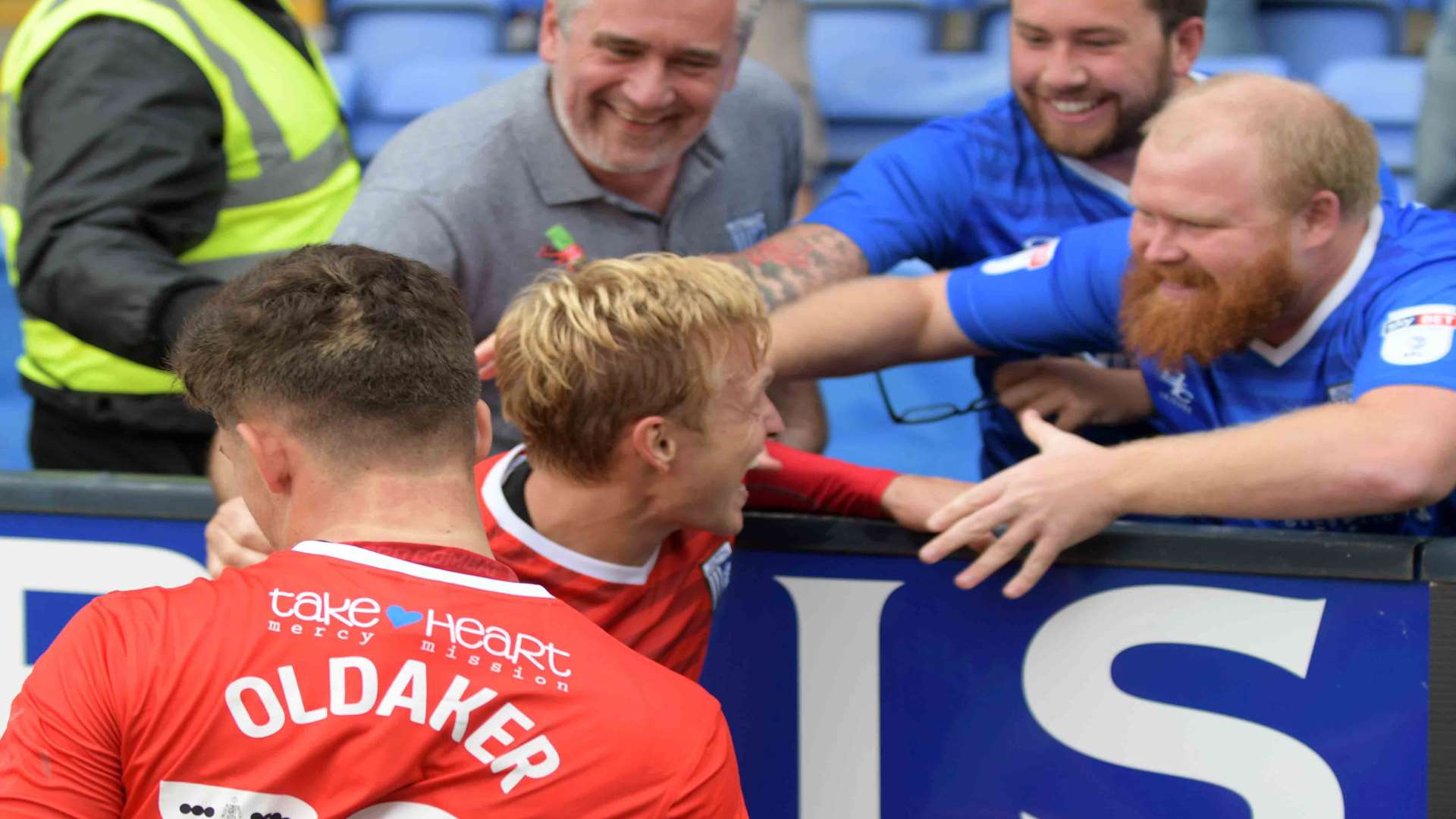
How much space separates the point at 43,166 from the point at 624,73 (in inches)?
37.8

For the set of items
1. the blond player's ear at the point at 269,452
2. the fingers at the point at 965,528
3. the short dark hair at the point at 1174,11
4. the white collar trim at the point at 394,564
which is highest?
the short dark hair at the point at 1174,11

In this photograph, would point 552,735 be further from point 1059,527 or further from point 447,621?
point 1059,527

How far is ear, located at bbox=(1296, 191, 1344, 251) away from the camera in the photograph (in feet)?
7.02

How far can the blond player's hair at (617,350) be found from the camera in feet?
6.08

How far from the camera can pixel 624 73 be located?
2467 mm

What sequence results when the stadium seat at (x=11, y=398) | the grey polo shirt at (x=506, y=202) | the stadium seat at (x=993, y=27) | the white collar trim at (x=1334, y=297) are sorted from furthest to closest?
the stadium seat at (x=993, y=27)
the stadium seat at (x=11, y=398)
the grey polo shirt at (x=506, y=202)
the white collar trim at (x=1334, y=297)

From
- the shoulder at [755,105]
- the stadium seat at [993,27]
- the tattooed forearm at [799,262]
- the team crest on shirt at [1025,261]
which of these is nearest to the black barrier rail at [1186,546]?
the tattooed forearm at [799,262]

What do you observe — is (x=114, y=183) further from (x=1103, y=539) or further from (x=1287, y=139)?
(x=1287, y=139)

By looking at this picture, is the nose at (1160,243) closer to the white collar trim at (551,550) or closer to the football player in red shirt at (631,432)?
the football player in red shirt at (631,432)

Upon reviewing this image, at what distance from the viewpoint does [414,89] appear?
260 inches

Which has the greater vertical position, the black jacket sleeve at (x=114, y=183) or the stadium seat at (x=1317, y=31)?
the black jacket sleeve at (x=114, y=183)

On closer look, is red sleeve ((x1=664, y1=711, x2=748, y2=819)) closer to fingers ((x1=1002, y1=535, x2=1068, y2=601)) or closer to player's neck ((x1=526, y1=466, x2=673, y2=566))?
player's neck ((x1=526, y1=466, x2=673, y2=566))

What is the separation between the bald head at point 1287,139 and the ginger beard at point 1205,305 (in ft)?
0.33

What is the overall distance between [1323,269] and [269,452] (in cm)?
146
